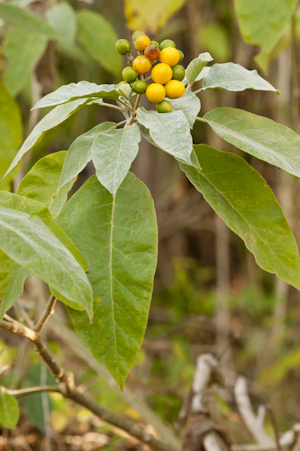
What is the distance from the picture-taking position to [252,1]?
2.36 ft

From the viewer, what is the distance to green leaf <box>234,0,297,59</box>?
71cm

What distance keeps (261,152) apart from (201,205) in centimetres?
197

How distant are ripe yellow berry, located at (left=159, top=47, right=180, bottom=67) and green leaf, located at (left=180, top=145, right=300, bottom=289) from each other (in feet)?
0.33

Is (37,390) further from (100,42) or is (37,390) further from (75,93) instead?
(100,42)

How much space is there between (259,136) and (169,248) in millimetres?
2263

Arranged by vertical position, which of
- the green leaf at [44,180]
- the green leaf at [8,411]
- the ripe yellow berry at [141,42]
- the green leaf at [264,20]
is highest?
the green leaf at [264,20]

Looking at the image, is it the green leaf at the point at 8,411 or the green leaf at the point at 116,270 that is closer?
the green leaf at the point at 116,270

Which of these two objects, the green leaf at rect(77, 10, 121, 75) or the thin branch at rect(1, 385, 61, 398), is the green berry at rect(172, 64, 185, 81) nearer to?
the thin branch at rect(1, 385, 61, 398)

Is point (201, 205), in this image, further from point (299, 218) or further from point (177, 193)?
point (299, 218)

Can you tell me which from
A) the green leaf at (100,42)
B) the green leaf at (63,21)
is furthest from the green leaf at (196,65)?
the green leaf at (100,42)

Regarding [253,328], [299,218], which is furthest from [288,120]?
[253,328]

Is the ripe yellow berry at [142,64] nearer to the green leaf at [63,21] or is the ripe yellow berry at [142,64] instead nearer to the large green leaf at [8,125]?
the large green leaf at [8,125]

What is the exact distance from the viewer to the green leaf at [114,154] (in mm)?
332

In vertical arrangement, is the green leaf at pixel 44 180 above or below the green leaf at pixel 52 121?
below
